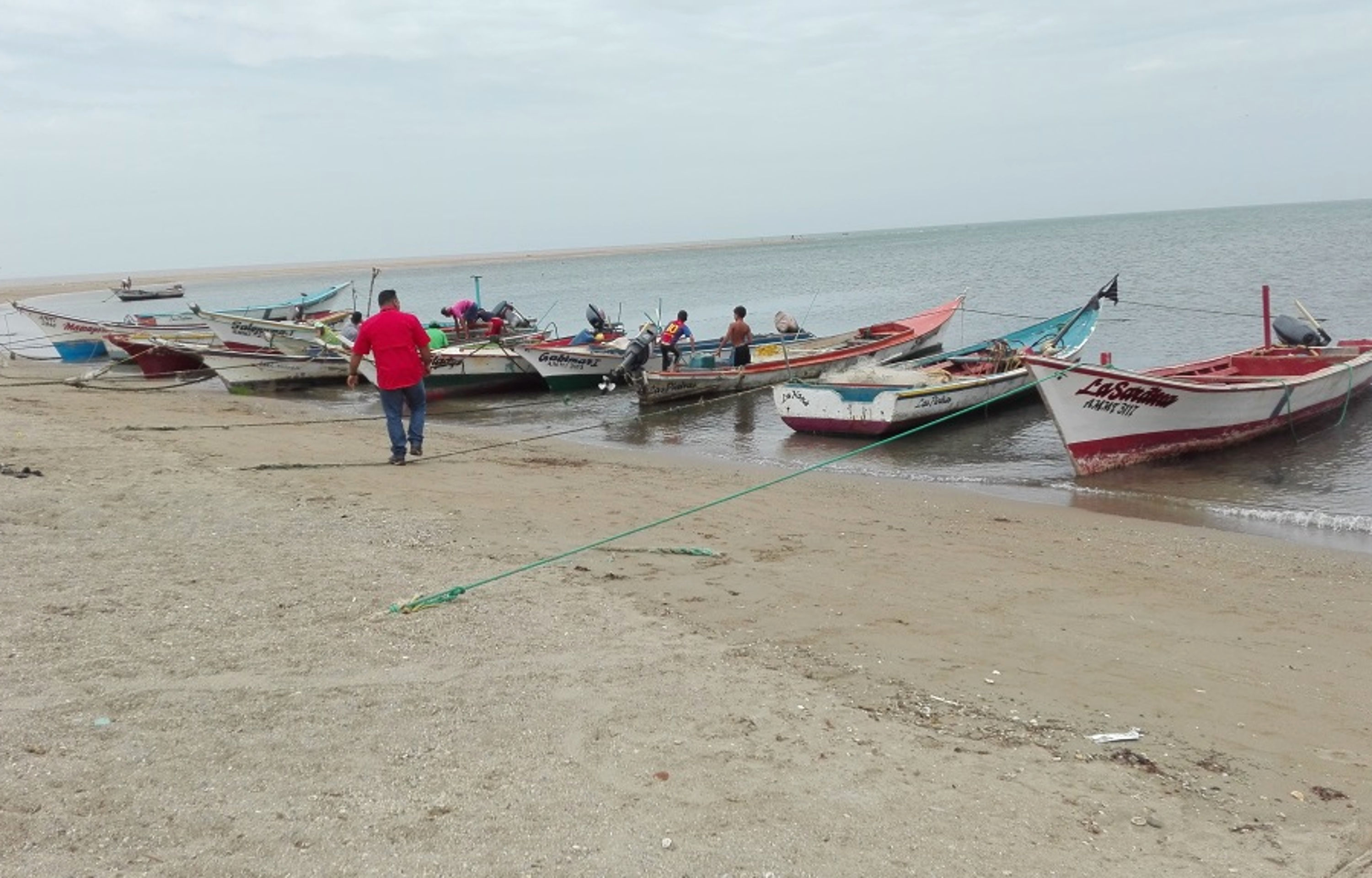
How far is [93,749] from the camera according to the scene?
12.0 ft

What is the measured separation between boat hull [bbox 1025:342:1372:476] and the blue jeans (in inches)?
248

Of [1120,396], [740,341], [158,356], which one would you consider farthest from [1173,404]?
[158,356]

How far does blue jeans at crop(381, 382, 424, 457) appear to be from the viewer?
10.4 metres

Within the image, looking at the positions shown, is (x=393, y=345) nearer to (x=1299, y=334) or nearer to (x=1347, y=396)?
(x=1347, y=396)

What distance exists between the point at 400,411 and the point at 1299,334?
1320 centimetres

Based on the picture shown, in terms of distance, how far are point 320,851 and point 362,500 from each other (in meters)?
5.60

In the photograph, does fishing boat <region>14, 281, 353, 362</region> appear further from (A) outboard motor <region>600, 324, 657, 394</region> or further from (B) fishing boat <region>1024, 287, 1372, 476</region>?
(B) fishing boat <region>1024, 287, 1372, 476</region>

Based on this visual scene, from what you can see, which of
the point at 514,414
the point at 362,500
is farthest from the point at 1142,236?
the point at 362,500

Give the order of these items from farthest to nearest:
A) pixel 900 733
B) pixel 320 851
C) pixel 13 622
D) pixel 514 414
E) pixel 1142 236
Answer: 1. pixel 1142 236
2. pixel 514 414
3. pixel 13 622
4. pixel 900 733
5. pixel 320 851

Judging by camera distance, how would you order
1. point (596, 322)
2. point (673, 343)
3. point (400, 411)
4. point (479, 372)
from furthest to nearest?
point (596, 322) < point (479, 372) < point (673, 343) < point (400, 411)

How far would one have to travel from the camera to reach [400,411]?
1063 cm

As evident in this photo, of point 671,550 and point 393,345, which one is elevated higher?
point 393,345

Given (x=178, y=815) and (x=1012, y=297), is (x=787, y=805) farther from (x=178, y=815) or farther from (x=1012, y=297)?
(x=1012, y=297)

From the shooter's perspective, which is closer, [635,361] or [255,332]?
[635,361]
